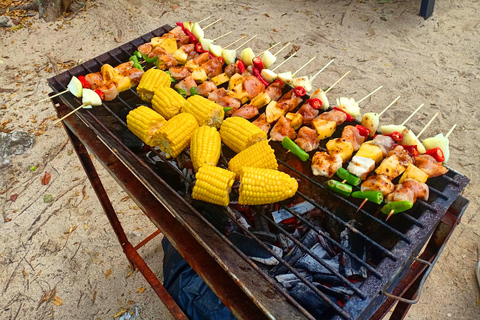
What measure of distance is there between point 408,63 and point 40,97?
7.23 metres

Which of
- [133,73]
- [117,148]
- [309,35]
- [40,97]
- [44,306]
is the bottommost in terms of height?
[44,306]

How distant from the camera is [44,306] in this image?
3877mm

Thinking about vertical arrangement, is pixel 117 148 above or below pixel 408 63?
above

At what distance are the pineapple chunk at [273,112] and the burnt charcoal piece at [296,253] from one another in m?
1.05

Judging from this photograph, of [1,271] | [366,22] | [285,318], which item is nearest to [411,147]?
[285,318]

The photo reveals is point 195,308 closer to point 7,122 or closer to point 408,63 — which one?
point 7,122

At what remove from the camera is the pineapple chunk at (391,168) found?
2.45m

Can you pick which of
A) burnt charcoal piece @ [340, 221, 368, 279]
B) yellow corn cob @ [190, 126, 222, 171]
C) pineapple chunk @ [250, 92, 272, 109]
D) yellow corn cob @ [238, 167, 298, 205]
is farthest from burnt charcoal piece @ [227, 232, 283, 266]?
pineapple chunk @ [250, 92, 272, 109]

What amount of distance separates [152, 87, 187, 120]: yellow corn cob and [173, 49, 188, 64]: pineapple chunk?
0.76 m

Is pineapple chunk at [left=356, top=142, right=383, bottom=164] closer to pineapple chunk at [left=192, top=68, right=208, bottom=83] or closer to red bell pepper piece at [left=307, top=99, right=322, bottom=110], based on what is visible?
red bell pepper piece at [left=307, top=99, right=322, bottom=110]

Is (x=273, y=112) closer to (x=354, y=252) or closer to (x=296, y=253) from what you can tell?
(x=296, y=253)

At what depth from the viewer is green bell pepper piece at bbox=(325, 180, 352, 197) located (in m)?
2.37

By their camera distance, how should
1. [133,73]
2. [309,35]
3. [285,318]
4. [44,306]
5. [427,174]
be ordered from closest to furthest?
[285,318] < [427,174] < [133,73] < [44,306] < [309,35]

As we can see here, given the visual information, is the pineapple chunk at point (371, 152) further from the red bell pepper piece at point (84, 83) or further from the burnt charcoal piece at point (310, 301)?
the red bell pepper piece at point (84, 83)
